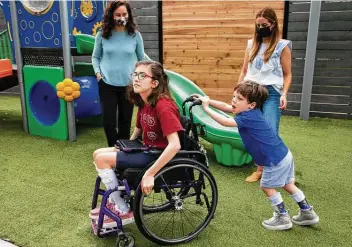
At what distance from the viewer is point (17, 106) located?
5.92 metres

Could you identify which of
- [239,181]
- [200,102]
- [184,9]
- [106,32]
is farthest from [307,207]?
[184,9]

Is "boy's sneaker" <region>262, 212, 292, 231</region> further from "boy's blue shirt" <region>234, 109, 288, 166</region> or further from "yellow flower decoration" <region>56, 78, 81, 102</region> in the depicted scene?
"yellow flower decoration" <region>56, 78, 81, 102</region>

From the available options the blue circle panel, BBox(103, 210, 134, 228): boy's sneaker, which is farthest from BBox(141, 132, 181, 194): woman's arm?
the blue circle panel

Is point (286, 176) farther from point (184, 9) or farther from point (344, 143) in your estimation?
point (184, 9)

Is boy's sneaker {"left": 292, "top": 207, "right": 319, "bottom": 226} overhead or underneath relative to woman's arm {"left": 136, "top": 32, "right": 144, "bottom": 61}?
underneath

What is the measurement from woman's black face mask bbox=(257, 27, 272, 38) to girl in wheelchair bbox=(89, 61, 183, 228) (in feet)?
3.19

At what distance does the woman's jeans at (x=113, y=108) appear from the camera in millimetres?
2990

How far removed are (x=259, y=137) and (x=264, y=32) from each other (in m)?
0.92

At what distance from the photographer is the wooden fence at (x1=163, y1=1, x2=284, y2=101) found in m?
5.43

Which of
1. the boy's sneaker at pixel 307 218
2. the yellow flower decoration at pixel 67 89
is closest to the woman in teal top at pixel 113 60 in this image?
the yellow flower decoration at pixel 67 89

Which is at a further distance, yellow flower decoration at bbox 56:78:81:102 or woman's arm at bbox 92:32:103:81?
yellow flower decoration at bbox 56:78:81:102

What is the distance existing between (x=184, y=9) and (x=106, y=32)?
10.2ft

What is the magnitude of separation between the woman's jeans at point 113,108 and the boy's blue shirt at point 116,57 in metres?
0.07

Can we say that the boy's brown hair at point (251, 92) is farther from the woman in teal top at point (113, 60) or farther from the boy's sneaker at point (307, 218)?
the woman in teal top at point (113, 60)
